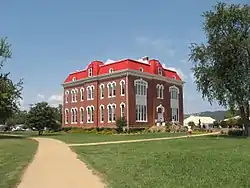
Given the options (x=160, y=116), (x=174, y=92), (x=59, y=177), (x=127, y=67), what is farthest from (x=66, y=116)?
(x=59, y=177)

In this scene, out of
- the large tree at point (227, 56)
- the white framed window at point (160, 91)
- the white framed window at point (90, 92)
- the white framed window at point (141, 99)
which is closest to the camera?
the large tree at point (227, 56)

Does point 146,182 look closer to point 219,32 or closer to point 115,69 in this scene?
point 219,32

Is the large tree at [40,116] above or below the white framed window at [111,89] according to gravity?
below

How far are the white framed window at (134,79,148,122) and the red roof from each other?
232 centimetres

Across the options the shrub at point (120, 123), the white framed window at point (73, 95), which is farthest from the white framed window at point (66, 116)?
the shrub at point (120, 123)

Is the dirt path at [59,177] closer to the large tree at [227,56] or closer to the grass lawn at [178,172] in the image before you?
the grass lawn at [178,172]

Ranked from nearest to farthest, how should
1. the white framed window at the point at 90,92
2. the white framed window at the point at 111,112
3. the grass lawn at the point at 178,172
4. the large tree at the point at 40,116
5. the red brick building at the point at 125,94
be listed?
the grass lawn at the point at 178,172, the large tree at the point at 40,116, the red brick building at the point at 125,94, the white framed window at the point at 111,112, the white framed window at the point at 90,92

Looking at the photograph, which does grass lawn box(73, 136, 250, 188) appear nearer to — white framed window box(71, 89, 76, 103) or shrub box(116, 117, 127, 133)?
shrub box(116, 117, 127, 133)

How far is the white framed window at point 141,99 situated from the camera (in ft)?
192

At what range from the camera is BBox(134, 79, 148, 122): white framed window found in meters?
58.5

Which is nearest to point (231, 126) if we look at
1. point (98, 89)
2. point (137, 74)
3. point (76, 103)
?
point (137, 74)

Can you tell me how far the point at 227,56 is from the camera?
3691 cm

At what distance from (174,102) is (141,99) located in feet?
30.4

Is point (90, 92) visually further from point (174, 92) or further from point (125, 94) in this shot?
point (174, 92)
